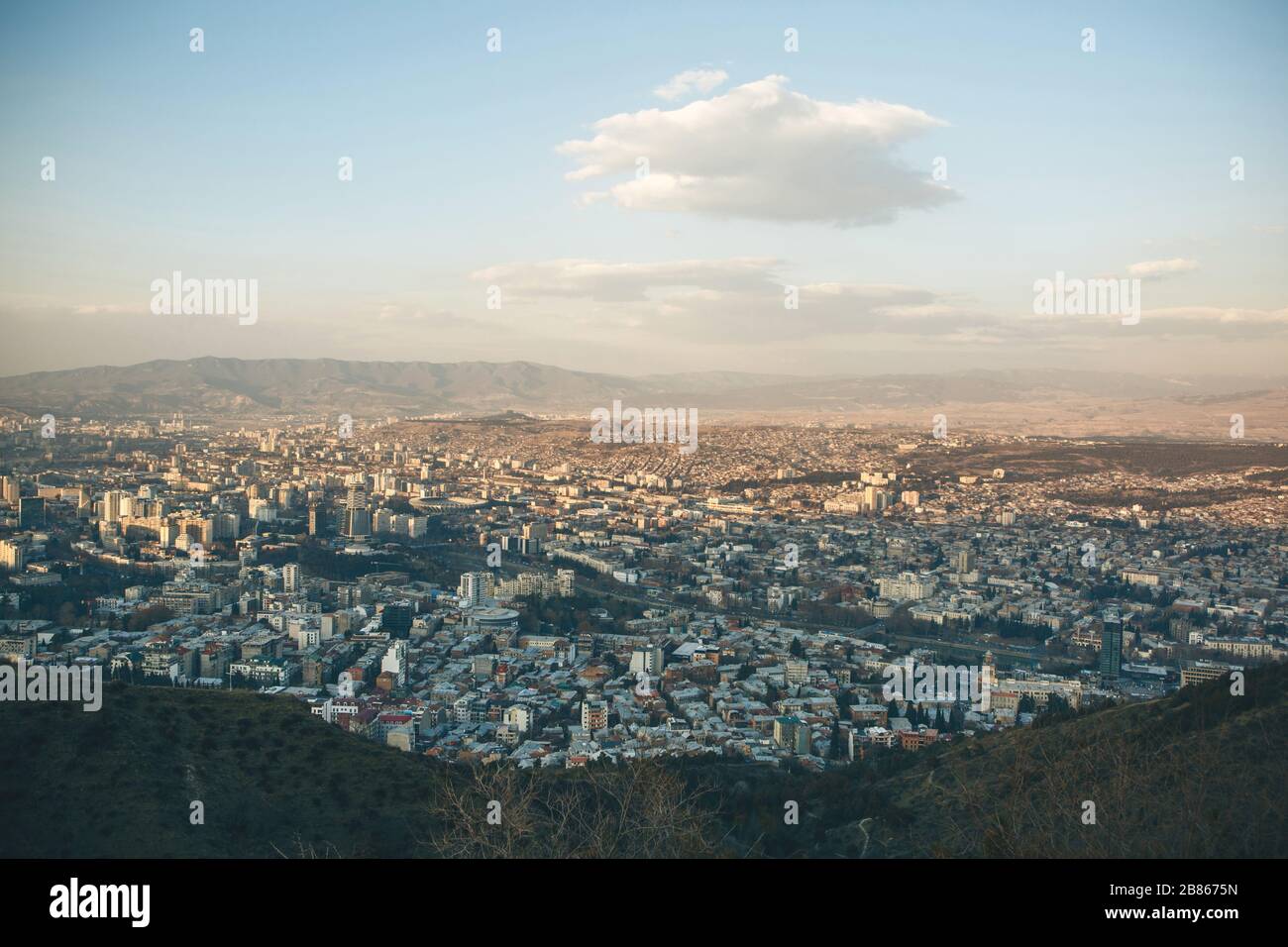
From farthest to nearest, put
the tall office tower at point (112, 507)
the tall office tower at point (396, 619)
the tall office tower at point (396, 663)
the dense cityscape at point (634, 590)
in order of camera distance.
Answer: the tall office tower at point (112, 507), the tall office tower at point (396, 619), the tall office tower at point (396, 663), the dense cityscape at point (634, 590)

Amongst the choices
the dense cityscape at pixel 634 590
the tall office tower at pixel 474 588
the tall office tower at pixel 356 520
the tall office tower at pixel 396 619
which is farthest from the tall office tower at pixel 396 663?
the tall office tower at pixel 356 520

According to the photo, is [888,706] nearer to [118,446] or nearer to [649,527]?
[649,527]

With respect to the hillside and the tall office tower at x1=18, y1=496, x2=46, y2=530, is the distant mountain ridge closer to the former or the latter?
the tall office tower at x1=18, y1=496, x2=46, y2=530

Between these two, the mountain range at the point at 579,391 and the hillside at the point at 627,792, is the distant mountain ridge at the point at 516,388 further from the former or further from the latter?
the hillside at the point at 627,792

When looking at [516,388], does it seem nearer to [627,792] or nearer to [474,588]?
[474,588]

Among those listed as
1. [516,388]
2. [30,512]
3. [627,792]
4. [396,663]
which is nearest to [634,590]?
[396,663]
